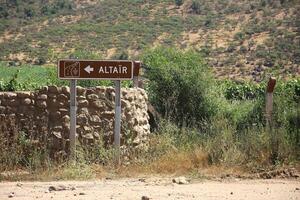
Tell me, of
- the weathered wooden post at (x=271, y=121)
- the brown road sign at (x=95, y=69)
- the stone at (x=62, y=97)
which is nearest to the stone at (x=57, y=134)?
the stone at (x=62, y=97)

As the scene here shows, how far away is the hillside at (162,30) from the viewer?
3956 centimetres

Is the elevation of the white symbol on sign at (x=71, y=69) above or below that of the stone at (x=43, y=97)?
above

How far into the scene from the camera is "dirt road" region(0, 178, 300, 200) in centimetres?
770

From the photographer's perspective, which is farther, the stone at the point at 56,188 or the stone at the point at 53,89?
the stone at the point at 53,89

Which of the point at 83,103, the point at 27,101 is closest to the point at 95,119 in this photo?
the point at 83,103

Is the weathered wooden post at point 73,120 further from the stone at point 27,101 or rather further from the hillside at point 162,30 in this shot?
the hillside at point 162,30

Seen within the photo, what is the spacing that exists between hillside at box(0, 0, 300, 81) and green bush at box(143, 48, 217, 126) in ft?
67.4

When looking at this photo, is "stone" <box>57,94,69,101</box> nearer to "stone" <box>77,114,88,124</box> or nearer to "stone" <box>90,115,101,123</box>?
"stone" <box>77,114,88,124</box>

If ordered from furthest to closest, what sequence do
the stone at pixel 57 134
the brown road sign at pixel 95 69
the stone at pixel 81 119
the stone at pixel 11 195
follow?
the stone at pixel 81 119 < the stone at pixel 57 134 < the brown road sign at pixel 95 69 < the stone at pixel 11 195

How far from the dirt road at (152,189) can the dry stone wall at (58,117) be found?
5.02 feet

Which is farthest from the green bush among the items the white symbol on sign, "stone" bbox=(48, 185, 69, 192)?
"stone" bbox=(48, 185, 69, 192)

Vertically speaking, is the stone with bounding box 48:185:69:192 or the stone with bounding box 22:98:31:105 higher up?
the stone with bounding box 22:98:31:105

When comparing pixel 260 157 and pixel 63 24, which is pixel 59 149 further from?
pixel 63 24

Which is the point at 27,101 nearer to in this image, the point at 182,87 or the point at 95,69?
the point at 95,69
